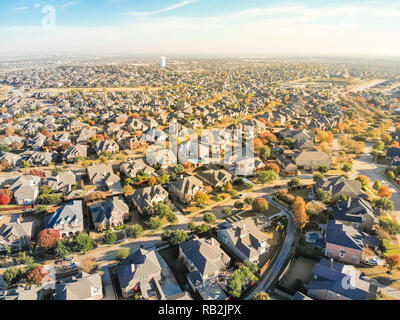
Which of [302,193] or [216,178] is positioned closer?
[302,193]

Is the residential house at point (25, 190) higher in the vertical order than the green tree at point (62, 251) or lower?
higher

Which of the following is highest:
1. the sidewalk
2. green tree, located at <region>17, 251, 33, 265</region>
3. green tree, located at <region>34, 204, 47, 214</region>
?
green tree, located at <region>34, 204, 47, 214</region>

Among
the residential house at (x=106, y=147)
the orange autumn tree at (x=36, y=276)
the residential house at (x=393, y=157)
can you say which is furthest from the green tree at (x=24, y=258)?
the residential house at (x=393, y=157)

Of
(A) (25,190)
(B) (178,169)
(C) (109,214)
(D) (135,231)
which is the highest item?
(B) (178,169)

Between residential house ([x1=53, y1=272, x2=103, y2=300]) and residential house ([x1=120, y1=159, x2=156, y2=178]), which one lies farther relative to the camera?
residential house ([x1=120, y1=159, x2=156, y2=178])

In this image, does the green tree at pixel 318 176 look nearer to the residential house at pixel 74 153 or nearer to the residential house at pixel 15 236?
the residential house at pixel 15 236

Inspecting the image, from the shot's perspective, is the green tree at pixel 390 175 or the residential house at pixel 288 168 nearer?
the green tree at pixel 390 175

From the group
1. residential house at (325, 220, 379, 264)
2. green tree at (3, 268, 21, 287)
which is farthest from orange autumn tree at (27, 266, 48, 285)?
residential house at (325, 220, 379, 264)

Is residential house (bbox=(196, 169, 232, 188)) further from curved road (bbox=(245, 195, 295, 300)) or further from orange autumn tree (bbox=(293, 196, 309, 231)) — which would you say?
orange autumn tree (bbox=(293, 196, 309, 231))

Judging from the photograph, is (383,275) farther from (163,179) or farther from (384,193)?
(163,179)

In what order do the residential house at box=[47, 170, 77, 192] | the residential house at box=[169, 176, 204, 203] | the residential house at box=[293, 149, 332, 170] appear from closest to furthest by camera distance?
the residential house at box=[169, 176, 204, 203], the residential house at box=[47, 170, 77, 192], the residential house at box=[293, 149, 332, 170]

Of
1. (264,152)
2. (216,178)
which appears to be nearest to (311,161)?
(264,152)
